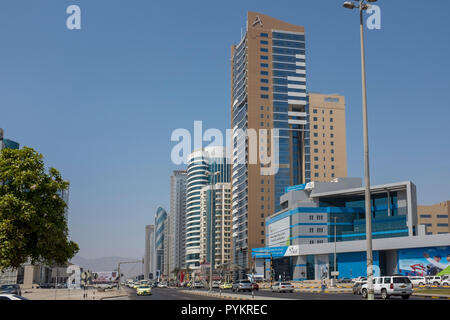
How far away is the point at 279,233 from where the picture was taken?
142 meters

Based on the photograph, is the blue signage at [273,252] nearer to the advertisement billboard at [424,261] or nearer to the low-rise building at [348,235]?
the low-rise building at [348,235]

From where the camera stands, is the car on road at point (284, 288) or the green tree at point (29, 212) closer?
the green tree at point (29, 212)

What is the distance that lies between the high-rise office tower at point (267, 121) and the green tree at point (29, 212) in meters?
141

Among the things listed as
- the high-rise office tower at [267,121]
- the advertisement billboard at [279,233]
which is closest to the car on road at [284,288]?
the advertisement billboard at [279,233]

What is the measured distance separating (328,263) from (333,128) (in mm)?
74933

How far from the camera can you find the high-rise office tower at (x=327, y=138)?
17675 cm

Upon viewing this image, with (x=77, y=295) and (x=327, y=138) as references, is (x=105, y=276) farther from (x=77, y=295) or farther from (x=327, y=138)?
(x=327, y=138)

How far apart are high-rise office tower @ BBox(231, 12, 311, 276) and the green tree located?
463 ft

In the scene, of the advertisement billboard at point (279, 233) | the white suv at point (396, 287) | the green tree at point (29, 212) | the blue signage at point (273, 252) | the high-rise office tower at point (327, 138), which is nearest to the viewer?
the green tree at point (29, 212)

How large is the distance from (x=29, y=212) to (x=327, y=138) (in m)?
158

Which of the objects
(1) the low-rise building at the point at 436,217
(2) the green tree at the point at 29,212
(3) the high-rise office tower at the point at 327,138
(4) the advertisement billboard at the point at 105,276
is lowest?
(4) the advertisement billboard at the point at 105,276

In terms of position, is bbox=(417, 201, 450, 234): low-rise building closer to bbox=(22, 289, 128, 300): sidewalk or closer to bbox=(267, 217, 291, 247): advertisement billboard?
bbox=(267, 217, 291, 247): advertisement billboard

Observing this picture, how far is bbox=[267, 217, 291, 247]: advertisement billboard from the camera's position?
13370cm
